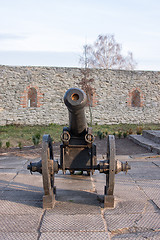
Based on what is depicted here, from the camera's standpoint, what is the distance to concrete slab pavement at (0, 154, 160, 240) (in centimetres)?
250

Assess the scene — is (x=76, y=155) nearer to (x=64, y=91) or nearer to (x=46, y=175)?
(x=46, y=175)

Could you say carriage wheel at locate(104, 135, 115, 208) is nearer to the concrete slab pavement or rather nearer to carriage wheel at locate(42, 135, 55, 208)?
the concrete slab pavement

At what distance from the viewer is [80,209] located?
9.96ft

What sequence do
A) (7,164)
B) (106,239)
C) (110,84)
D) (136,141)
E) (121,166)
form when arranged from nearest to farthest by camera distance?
(106,239) < (121,166) < (7,164) < (136,141) < (110,84)

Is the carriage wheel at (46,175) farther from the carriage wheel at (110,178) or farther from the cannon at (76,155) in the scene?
the carriage wheel at (110,178)

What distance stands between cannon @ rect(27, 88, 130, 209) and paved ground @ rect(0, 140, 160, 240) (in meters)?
0.22

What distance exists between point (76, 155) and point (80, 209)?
2.44 feet

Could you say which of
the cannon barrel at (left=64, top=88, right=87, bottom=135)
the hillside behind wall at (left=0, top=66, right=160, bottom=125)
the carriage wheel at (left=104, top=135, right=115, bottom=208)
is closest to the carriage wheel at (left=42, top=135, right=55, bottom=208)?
the cannon barrel at (left=64, top=88, right=87, bottom=135)

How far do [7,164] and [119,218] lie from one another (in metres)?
3.33

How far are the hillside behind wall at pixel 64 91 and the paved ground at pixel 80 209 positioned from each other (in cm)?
952

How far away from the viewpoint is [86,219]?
9.08 feet

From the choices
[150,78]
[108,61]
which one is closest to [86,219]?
[150,78]

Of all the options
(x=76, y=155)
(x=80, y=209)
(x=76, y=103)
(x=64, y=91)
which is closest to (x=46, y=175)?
(x=80, y=209)

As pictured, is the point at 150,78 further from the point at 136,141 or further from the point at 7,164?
the point at 7,164
